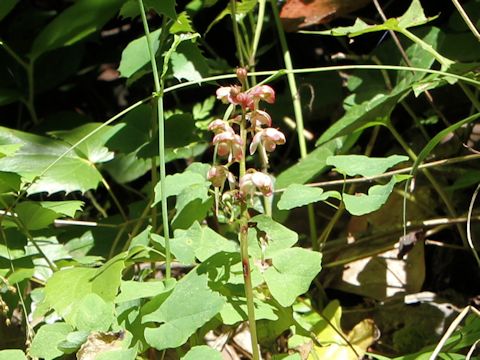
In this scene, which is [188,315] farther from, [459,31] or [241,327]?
[459,31]

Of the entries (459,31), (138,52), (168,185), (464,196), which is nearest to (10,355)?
(168,185)

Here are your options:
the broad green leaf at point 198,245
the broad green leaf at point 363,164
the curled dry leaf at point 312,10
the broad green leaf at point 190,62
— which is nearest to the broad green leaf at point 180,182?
the broad green leaf at point 198,245

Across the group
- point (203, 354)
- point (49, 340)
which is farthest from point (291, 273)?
point (49, 340)

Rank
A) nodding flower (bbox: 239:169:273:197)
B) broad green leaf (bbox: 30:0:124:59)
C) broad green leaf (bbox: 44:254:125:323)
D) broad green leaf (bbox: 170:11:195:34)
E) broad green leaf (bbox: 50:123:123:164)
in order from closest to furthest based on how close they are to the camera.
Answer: nodding flower (bbox: 239:169:273:197)
broad green leaf (bbox: 44:254:125:323)
broad green leaf (bbox: 170:11:195:34)
broad green leaf (bbox: 50:123:123:164)
broad green leaf (bbox: 30:0:124:59)

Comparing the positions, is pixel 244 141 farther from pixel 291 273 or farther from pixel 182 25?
pixel 182 25

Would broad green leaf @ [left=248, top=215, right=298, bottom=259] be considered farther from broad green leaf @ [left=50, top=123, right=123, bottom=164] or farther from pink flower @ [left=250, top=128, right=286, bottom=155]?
broad green leaf @ [left=50, top=123, right=123, bottom=164]

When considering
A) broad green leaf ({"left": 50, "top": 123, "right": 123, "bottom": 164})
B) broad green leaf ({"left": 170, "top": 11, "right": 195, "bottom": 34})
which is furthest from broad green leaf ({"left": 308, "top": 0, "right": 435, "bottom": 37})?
broad green leaf ({"left": 50, "top": 123, "right": 123, "bottom": 164})
